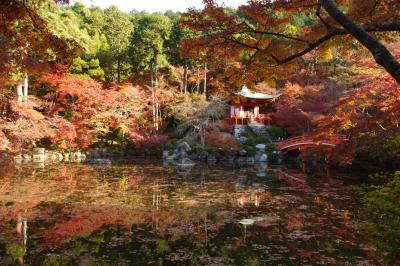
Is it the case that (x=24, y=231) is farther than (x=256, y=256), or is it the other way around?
(x=24, y=231)

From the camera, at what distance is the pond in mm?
5344

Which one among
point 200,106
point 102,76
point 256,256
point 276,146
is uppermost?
point 102,76

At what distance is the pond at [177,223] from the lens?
534 cm

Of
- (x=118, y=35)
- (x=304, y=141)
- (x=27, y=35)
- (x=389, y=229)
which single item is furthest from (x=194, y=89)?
(x=389, y=229)

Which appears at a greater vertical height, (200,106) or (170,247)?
(200,106)

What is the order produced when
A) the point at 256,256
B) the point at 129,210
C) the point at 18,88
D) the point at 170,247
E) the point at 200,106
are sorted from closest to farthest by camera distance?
the point at 256,256
the point at 170,247
the point at 129,210
the point at 18,88
the point at 200,106

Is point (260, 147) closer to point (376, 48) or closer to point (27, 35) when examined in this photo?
point (27, 35)

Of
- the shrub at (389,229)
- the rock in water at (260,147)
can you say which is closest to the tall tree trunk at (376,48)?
the shrub at (389,229)

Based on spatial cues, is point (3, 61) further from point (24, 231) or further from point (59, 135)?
point (59, 135)

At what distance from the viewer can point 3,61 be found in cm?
775

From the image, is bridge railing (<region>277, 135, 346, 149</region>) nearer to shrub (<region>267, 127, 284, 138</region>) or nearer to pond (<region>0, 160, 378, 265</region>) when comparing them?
shrub (<region>267, 127, 284, 138</region>)

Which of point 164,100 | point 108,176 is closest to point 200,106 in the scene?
point 164,100

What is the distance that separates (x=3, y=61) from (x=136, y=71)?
2090 centimetres

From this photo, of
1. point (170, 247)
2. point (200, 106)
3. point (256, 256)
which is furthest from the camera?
point (200, 106)
